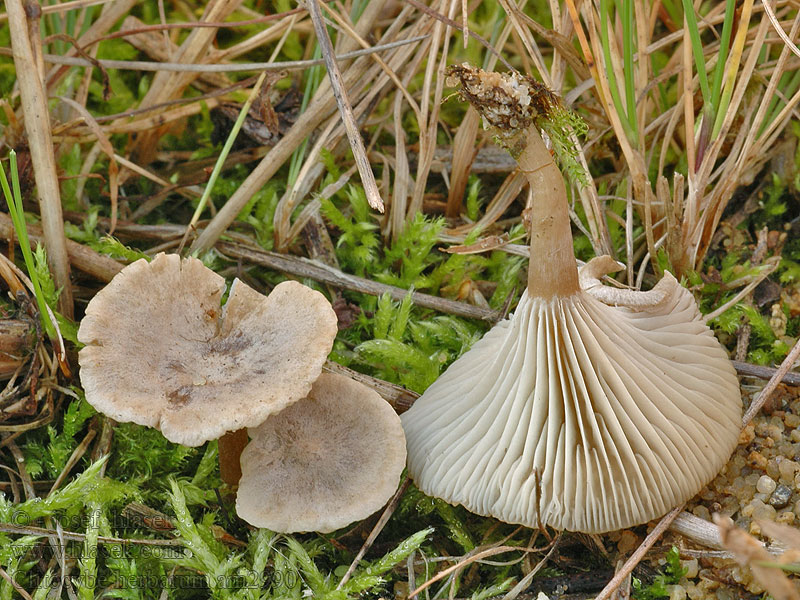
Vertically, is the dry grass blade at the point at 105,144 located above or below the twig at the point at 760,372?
above

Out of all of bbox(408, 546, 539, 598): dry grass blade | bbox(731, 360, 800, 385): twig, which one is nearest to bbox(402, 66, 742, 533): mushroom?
bbox(408, 546, 539, 598): dry grass blade

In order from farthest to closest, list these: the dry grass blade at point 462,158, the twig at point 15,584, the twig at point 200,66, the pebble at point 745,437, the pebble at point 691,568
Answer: the dry grass blade at point 462,158 < the twig at point 200,66 < the pebble at point 745,437 < the pebble at point 691,568 < the twig at point 15,584

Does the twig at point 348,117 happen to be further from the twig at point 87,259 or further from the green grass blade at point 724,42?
the green grass blade at point 724,42

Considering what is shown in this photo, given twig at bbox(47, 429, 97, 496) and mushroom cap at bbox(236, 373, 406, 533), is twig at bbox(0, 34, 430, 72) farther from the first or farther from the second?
twig at bbox(47, 429, 97, 496)

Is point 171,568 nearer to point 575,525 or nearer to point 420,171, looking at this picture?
point 575,525

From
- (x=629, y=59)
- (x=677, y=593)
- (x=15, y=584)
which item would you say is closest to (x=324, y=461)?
(x=15, y=584)

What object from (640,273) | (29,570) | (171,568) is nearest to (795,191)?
(640,273)

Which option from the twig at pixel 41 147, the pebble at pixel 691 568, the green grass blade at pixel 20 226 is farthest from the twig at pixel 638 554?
the twig at pixel 41 147

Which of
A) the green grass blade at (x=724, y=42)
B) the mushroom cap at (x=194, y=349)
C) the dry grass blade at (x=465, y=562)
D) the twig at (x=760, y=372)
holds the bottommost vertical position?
the dry grass blade at (x=465, y=562)
